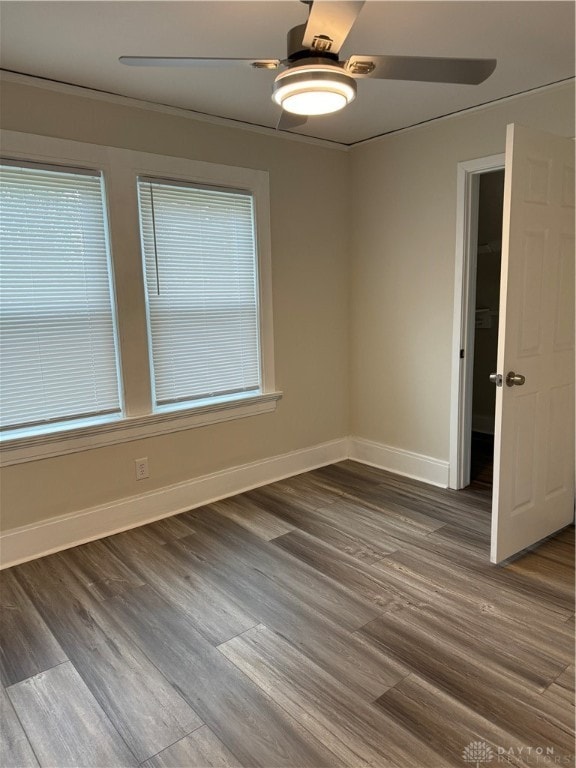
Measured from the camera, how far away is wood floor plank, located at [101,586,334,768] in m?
1.61

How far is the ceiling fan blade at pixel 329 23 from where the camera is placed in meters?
1.34

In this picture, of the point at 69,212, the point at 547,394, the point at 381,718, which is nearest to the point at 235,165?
the point at 69,212

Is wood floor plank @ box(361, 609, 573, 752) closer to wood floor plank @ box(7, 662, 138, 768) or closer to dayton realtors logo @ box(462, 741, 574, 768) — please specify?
dayton realtors logo @ box(462, 741, 574, 768)

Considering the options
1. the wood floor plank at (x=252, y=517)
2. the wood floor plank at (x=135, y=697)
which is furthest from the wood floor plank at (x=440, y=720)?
the wood floor plank at (x=252, y=517)

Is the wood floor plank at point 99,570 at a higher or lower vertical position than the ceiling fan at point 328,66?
lower

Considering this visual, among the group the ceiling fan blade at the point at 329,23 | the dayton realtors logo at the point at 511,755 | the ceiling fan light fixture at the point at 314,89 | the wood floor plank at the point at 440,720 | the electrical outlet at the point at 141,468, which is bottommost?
the dayton realtors logo at the point at 511,755

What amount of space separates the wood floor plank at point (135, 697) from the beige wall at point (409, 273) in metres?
2.42

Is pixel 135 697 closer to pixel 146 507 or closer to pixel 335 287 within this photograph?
pixel 146 507

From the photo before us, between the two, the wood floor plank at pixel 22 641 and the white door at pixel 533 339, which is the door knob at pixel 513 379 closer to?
the white door at pixel 533 339

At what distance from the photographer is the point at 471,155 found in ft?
10.5

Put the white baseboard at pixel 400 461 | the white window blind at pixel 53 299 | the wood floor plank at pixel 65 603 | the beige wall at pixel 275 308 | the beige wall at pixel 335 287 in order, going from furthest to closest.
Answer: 1. the white baseboard at pixel 400 461
2. the beige wall at pixel 335 287
3. the beige wall at pixel 275 308
4. the white window blind at pixel 53 299
5. the wood floor plank at pixel 65 603

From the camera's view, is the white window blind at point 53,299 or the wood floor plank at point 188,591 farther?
the white window blind at point 53,299

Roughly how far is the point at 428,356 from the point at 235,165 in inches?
71.3

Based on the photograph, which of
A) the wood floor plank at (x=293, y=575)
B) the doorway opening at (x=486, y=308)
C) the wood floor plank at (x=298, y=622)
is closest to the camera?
the wood floor plank at (x=298, y=622)
